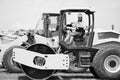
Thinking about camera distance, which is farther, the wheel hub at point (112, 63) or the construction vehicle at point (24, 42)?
the construction vehicle at point (24, 42)

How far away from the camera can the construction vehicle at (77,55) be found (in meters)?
8.63

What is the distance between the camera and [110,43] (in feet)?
31.6

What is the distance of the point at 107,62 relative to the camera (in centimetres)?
897

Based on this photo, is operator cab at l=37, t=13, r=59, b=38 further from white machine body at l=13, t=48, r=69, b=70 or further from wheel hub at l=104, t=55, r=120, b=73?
wheel hub at l=104, t=55, r=120, b=73

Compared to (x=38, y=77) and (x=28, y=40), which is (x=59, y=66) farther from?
(x=28, y=40)

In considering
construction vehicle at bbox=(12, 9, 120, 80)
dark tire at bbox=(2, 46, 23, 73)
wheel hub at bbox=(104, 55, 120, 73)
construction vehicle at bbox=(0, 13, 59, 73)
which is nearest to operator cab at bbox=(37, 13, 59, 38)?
construction vehicle at bbox=(0, 13, 59, 73)

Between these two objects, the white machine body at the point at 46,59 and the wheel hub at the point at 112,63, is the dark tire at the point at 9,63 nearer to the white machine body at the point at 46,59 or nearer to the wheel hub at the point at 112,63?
the white machine body at the point at 46,59

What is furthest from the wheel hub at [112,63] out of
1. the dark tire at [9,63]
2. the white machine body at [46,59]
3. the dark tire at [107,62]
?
the dark tire at [9,63]

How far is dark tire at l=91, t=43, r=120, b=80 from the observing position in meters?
8.82

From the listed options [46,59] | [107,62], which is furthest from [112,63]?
[46,59]

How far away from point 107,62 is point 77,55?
979 mm

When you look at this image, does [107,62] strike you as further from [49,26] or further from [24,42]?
[24,42]

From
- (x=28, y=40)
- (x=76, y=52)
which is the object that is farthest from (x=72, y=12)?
(x=28, y=40)

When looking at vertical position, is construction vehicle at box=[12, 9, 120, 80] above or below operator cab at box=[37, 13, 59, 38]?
below
